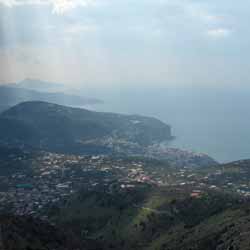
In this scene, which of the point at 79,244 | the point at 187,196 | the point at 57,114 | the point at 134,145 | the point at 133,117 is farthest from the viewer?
the point at 133,117

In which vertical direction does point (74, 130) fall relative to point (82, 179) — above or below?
below

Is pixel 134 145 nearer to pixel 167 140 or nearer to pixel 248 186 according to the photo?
pixel 167 140

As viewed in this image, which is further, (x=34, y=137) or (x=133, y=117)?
(x=133, y=117)

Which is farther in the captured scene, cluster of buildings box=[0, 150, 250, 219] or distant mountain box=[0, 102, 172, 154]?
distant mountain box=[0, 102, 172, 154]

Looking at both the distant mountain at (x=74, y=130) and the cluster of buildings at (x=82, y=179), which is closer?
the cluster of buildings at (x=82, y=179)

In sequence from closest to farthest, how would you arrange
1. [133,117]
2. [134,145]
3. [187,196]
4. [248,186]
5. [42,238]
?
[42,238] < [187,196] < [248,186] < [134,145] < [133,117]

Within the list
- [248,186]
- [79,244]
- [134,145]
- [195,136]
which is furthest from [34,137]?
[79,244]

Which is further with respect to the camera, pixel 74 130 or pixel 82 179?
pixel 74 130

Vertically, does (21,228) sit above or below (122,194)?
above
